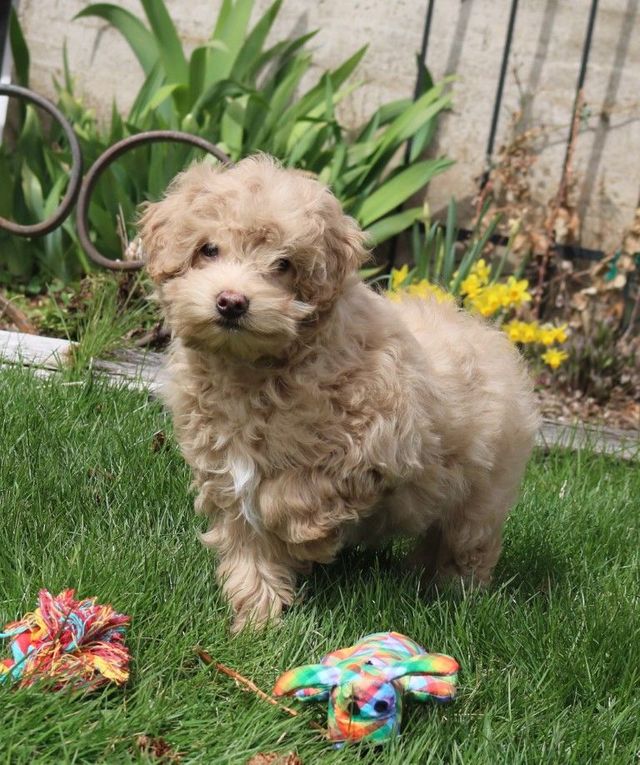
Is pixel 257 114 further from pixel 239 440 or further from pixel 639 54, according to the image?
pixel 239 440

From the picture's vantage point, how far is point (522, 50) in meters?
5.54

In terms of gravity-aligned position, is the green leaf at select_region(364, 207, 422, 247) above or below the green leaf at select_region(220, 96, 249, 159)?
below

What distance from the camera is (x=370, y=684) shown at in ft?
6.83

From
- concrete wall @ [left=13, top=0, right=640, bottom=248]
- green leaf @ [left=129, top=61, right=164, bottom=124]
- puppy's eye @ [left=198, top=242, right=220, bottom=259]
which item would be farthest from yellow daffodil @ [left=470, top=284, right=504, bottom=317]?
puppy's eye @ [left=198, top=242, right=220, bottom=259]

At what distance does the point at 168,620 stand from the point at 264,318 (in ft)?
2.36

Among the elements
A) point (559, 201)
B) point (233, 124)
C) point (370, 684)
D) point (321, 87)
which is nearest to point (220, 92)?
point (233, 124)

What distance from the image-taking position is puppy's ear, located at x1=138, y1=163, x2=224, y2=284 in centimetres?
244

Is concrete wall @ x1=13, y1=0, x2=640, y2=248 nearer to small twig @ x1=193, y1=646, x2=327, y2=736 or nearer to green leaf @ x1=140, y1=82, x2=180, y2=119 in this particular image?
green leaf @ x1=140, y1=82, x2=180, y2=119

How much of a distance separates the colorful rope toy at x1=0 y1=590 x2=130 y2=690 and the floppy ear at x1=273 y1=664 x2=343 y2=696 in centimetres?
32

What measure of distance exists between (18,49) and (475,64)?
2332mm

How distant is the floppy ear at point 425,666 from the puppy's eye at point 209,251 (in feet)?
3.24

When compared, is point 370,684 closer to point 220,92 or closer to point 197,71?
point 220,92

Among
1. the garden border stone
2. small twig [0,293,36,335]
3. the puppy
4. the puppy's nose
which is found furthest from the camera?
small twig [0,293,36,335]

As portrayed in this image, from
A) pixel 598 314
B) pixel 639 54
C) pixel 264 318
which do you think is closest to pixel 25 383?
pixel 264 318
